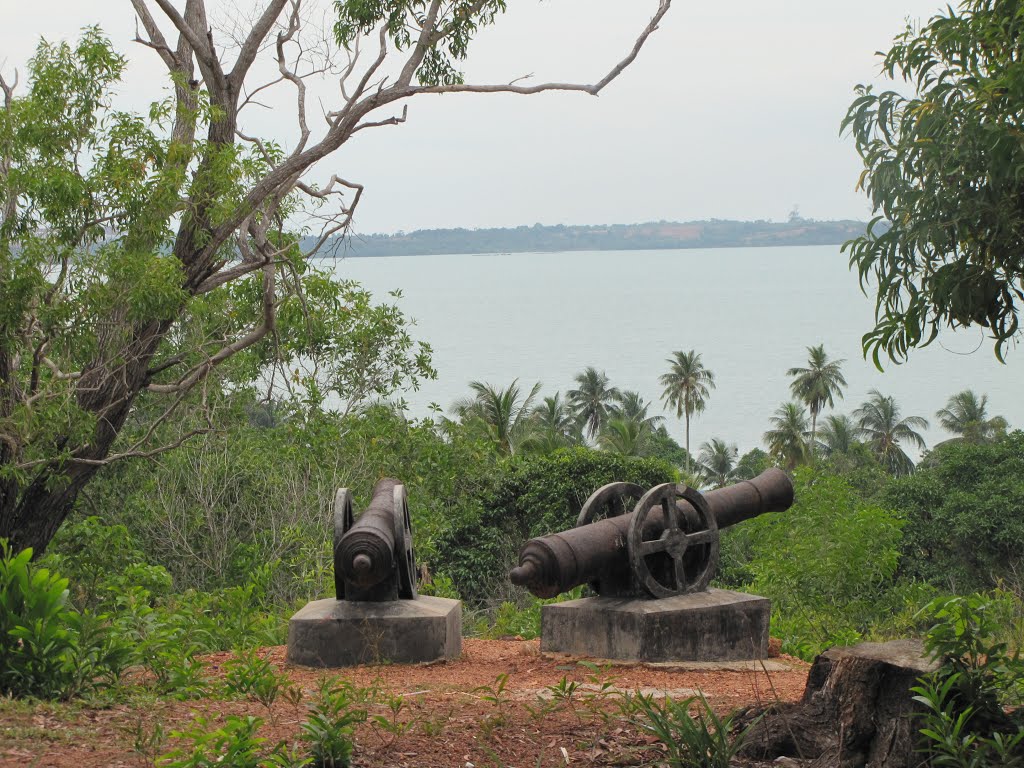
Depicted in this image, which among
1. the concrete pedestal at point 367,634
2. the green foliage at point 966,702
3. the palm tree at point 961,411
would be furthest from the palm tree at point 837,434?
the green foliage at point 966,702

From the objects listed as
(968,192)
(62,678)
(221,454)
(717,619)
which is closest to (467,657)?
(717,619)

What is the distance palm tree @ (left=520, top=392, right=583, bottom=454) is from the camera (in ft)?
131

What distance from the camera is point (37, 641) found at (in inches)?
193

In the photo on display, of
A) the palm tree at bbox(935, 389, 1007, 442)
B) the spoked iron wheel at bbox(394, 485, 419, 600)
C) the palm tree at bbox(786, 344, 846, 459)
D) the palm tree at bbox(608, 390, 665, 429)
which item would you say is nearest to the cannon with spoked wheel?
the spoked iron wheel at bbox(394, 485, 419, 600)

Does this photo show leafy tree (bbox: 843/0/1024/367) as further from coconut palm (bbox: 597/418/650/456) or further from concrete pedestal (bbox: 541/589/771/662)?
coconut palm (bbox: 597/418/650/456)

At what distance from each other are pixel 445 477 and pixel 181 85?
36.4ft

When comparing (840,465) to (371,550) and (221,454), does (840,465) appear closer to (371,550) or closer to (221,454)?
(221,454)

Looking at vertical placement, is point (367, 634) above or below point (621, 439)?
below

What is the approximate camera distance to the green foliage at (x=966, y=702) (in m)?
3.59

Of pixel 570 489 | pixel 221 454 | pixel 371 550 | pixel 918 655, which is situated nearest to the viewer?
pixel 918 655

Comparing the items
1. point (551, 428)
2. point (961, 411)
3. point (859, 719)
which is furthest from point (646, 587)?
point (961, 411)

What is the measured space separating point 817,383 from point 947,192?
218 feet

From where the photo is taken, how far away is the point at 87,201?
1056 centimetres

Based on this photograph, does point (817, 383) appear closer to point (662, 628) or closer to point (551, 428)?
point (551, 428)
